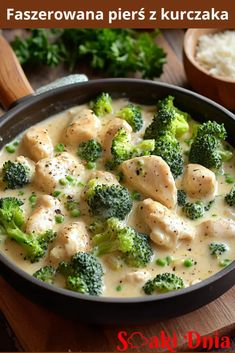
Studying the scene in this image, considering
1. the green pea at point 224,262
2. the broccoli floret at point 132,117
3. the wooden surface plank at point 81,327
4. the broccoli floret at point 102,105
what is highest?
the broccoli floret at point 102,105

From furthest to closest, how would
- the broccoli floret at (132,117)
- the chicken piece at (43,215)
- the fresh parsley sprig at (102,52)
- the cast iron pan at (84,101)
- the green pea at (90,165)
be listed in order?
the fresh parsley sprig at (102,52)
the broccoli floret at (132,117)
the green pea at (90,165)
the chicken piece at (43,215)
the cast iron pan at (84,101)

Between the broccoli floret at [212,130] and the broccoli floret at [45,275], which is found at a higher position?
the broccoli floret at [212,130]

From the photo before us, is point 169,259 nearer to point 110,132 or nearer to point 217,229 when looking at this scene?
point 217,229

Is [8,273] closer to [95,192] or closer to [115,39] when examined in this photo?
[95,192]

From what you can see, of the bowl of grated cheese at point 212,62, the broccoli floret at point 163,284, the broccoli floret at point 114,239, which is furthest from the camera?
the bowl of grated cheese at point 212,62

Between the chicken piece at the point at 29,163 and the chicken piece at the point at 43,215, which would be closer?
the chicken piece at the point at 43,215

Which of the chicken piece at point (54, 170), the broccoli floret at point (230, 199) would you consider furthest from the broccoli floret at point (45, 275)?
the broccoli floret at point (230, 199)

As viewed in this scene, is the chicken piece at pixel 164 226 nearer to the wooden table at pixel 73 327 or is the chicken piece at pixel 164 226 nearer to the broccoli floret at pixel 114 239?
the broccoli floret at pixel 114 239
